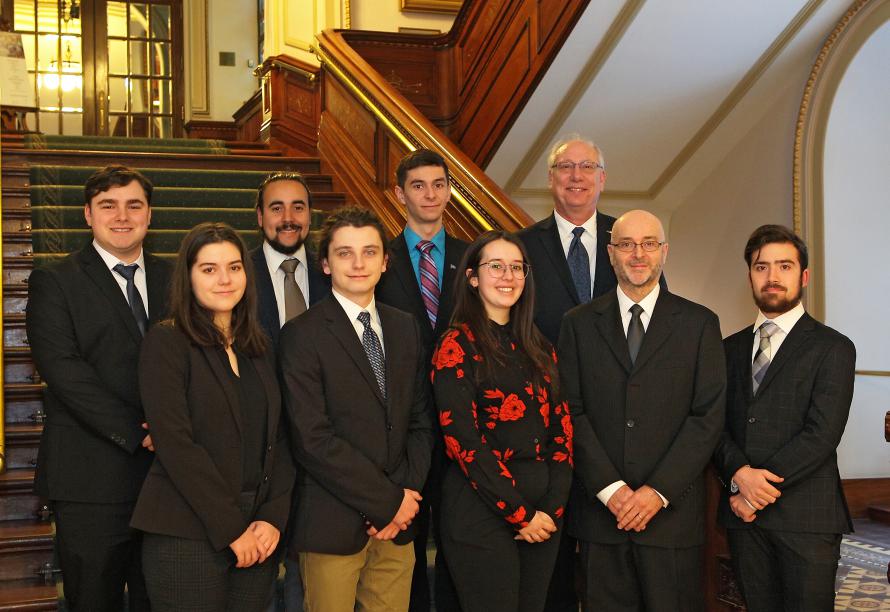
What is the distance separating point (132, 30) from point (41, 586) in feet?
28.7

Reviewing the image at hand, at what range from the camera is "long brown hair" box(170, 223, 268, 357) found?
2.51 meters

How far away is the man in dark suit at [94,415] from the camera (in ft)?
8.79

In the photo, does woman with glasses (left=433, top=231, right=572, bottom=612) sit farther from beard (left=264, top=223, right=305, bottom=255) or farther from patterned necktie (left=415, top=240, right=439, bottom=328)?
beard (left=264, top=223, right=305, bottom=255)

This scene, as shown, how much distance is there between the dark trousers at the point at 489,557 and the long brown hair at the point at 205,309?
679 millimetres

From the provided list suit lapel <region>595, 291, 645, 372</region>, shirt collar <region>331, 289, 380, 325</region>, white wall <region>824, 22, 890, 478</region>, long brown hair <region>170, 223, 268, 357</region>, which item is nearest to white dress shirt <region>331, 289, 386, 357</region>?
shirt collar <region>331, 289, 380, 325</region>

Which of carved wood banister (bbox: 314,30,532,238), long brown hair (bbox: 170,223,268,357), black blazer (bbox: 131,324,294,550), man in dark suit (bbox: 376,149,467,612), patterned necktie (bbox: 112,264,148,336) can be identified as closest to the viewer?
black blazer (bbox: 131,324,294,550)

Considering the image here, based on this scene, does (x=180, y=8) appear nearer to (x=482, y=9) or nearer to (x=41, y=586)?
(x=482, y=9)

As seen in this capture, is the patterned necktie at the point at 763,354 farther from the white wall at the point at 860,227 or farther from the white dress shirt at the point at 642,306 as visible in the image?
the white wall at the point at 860,227

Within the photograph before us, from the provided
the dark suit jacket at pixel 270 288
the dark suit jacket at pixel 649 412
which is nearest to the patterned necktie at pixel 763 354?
the dark suit jacket at pixel 649 412

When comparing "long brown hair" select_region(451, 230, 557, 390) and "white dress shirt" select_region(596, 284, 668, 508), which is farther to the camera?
"white dress shirt" select_region(596, 284, 668, 508)

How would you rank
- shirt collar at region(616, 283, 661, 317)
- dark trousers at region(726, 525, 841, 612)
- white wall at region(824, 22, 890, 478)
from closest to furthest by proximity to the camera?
dark trousers at region(726, 525, 841, 612) < shirt collar at region(616, 283, 661, 317) < white wall at region(824, 22, 890, 478)

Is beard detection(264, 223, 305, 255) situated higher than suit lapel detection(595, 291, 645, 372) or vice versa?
beard detection(264, 223, 305, 255)

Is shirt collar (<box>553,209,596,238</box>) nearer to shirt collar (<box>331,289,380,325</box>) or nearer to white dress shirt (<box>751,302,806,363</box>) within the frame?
white dress shirt (<box>751,302,806,363</box>)

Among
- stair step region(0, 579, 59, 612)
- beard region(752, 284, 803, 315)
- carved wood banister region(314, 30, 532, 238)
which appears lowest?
stair step region(0, 579, 59, 612)
